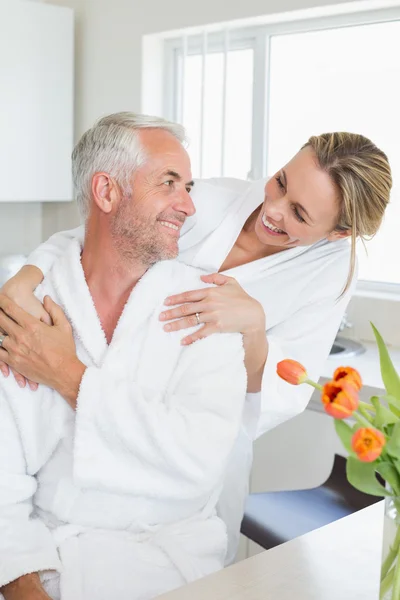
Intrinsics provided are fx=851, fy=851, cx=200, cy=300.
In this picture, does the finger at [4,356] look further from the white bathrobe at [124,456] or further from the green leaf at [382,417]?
the green leaf at [382,417]

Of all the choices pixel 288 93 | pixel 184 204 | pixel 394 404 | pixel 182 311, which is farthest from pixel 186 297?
pixel 288 93

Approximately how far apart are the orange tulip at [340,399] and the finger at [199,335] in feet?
2.51

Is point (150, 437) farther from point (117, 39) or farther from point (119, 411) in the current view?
point (117, 39)

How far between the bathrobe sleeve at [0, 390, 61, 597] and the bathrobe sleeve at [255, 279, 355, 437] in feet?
1.70

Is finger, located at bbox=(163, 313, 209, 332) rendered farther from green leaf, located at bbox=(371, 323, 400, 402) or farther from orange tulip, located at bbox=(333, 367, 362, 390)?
orange tulip, located at bbox=(333, 367, 362, 390)

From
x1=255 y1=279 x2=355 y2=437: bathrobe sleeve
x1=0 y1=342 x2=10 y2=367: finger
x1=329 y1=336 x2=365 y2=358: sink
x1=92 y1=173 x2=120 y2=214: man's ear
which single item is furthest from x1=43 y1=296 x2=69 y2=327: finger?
x1=329 y1=336 x2=365 y2=358: sink

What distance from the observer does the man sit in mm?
1501

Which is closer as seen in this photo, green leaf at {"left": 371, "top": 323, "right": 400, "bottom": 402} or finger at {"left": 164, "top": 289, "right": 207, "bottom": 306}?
green leaf at {"left": 371, "top": 323, "right": 400, "bottom": 402}

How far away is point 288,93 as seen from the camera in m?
3.31

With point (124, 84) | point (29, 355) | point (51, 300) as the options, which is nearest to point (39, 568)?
point (29, 355)

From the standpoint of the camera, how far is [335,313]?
6.31 ft

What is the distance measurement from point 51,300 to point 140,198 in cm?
27

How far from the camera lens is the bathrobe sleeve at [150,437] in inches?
58.9

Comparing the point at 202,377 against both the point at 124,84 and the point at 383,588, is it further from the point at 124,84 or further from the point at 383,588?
the point at 124,84
